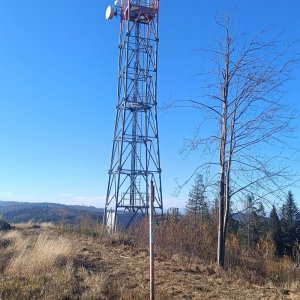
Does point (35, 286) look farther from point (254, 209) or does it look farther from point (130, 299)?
point (254, 209)

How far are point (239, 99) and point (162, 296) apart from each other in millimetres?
5444

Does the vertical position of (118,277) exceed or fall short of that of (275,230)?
it falls short

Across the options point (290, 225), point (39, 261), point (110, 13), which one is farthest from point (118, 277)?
point (290, 225)

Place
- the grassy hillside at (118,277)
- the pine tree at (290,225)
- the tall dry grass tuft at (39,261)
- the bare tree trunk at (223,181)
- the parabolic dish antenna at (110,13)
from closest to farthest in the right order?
the grassy hillside at (118,277)
the tall dry grass tuft at (39,261)
the bare tree trunk at (223,181)
the parabolic dish antenna at (110,13)
the pine tree at (290,225)

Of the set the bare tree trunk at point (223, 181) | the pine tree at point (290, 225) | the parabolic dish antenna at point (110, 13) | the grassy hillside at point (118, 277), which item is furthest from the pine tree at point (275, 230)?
the bare tree trunk at point (223, 181)

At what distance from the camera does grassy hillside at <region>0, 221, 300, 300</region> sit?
8.09 meters

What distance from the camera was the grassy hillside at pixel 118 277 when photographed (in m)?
8.09

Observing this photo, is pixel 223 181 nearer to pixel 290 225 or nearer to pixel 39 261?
pixel 39 261

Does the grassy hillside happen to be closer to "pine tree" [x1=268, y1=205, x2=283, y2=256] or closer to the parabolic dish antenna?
the parabolic dish antenna

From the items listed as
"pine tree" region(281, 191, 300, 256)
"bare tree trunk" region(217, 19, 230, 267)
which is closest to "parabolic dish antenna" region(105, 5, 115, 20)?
"bare tree trunk" region(217, 19, 230, 267)

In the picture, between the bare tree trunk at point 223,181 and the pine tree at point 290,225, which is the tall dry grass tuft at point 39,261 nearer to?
the bare tree trunk at point 223,181

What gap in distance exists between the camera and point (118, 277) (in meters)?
9.71

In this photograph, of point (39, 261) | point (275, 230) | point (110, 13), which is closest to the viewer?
point (39, 261)

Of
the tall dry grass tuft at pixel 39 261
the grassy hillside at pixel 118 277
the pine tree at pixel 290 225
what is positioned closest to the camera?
the grassy hillside at pixel 118 277
